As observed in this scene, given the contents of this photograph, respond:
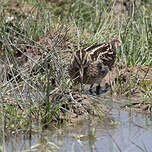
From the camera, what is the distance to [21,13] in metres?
10.0

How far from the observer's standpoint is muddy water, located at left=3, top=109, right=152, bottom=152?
5.05 metres

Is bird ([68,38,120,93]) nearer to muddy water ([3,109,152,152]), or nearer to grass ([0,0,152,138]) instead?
grass ([0,0,152,138])

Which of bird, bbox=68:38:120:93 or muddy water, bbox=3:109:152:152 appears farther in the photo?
bird, bbox=68:38:120:93

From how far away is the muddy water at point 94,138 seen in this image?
5.05m

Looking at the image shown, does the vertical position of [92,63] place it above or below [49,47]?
below

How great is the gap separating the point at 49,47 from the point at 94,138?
3.08 metres

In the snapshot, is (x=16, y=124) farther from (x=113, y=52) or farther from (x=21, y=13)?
(x=21, y=13)

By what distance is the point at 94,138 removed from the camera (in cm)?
540

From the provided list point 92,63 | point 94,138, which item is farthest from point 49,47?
point 94,138

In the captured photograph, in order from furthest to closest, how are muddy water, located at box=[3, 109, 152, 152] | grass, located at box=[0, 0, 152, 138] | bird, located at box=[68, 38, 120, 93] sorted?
bird, located at box=[68, 38, 120, 93] → grass, located at box=[0, 0, 152, 138] → muddy water, located at box=[3, 109, 152, 152]

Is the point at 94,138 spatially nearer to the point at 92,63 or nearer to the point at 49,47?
the point at 92,63

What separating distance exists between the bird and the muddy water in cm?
114

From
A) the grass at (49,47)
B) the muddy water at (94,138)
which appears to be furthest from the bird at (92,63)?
the muddy water at (94,138)

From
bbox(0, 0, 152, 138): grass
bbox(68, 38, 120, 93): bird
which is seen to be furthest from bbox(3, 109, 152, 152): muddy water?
bbox(68, 38, 120, 93): bird
